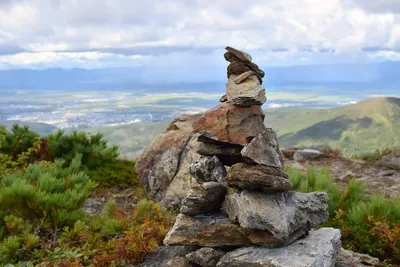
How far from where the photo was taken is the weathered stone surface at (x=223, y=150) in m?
7.42

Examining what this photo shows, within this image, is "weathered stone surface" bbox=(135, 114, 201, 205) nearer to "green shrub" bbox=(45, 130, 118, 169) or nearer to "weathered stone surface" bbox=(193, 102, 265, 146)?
"green shrub" bbox=(45, 130, 118, 169)

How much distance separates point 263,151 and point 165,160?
759 centimetres

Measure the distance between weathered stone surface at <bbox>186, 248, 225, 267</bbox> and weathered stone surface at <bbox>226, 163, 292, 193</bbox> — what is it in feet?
4.01

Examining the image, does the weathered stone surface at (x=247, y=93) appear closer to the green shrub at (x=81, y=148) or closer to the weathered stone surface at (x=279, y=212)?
the weathered stone surface at (x=279, y=212)

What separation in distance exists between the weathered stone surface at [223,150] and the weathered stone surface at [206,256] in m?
1.63

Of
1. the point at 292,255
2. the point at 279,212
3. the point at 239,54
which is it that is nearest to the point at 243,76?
the point at 239,54

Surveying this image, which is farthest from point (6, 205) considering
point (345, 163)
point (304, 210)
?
point (345, 163)

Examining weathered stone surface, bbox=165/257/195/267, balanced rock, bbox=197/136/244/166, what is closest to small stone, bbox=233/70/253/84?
balanced rock, bbox=197/136/244/166

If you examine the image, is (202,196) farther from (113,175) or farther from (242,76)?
(113,175)

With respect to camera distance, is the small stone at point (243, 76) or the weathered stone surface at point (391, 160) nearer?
the small stone at point (243, 76)

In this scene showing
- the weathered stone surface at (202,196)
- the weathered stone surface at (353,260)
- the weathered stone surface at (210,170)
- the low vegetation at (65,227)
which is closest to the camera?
the weathered stone surface at (202,196)

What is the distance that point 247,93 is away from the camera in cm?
697

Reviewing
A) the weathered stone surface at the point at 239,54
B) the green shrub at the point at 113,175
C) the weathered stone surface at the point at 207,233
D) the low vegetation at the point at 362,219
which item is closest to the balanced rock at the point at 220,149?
the weathered stone surface at the point at 207,233

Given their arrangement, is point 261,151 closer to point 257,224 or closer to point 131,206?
point 257,224
